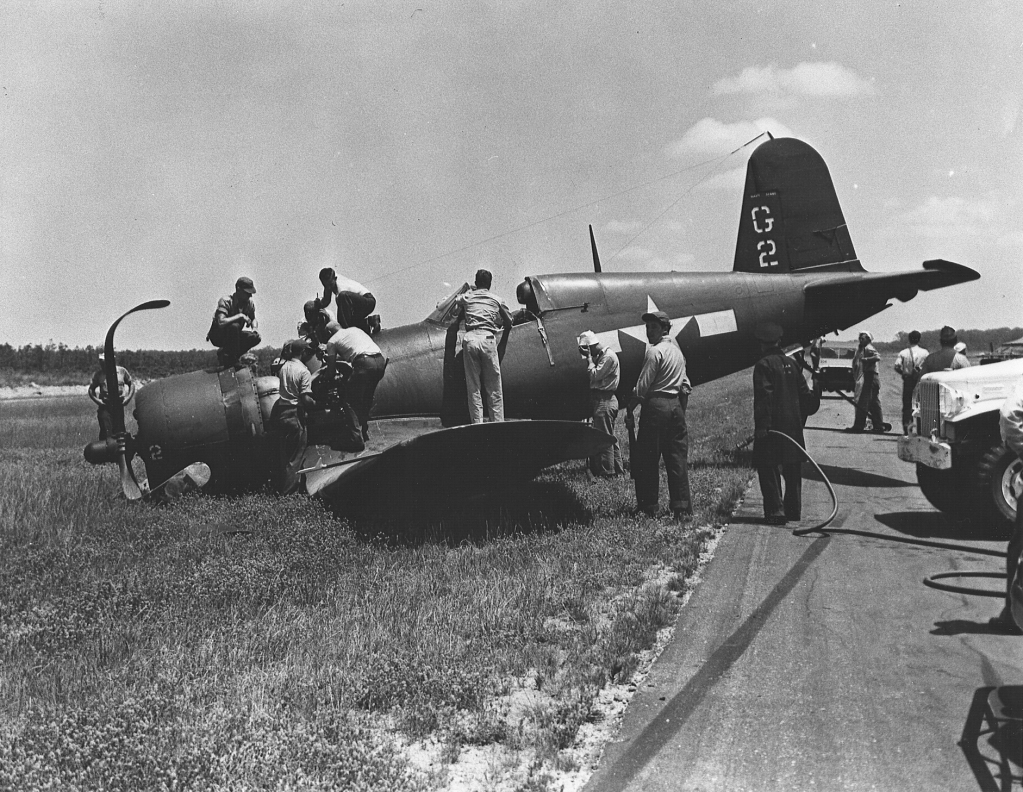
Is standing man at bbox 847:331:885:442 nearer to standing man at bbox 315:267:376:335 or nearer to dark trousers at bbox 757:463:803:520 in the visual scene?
dark trousers at bbox 757:463:803:520

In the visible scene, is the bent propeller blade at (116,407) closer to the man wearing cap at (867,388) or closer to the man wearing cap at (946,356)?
the man wearing cap at (946,356)

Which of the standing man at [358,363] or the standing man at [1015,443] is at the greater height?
the standing man at [358,363]

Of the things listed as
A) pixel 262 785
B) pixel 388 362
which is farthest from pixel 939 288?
pixel 262 785

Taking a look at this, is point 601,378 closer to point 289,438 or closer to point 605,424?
point 605,424

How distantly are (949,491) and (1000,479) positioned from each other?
787mm

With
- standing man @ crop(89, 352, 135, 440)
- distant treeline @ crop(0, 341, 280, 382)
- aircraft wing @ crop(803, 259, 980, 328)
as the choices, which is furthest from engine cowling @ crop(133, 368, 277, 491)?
distant treeline @ crop(0, 341, 280, 382)

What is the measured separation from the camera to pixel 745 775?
2973 mm

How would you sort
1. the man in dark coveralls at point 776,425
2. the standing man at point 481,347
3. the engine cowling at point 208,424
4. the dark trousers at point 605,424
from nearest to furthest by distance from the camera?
1. the man in dark coveralls at point 776,425
2. the standing man at point 481,347
3. the engine cowling at point 208,424
4. the dark trousers at point 605,424

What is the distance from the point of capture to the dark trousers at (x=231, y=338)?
338 inches

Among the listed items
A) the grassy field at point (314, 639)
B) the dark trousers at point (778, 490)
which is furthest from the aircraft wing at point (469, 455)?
the dark trousers at point (778, 490)

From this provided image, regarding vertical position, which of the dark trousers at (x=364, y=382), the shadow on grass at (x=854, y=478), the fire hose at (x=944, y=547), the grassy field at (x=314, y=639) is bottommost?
the shadow on grass at (x=854, y=478)

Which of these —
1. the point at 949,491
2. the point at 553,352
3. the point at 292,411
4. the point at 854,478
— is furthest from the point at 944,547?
the point at 292,411

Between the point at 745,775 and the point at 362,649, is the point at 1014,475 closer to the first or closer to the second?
the point at 745,775

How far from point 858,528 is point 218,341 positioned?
22.7 ft
